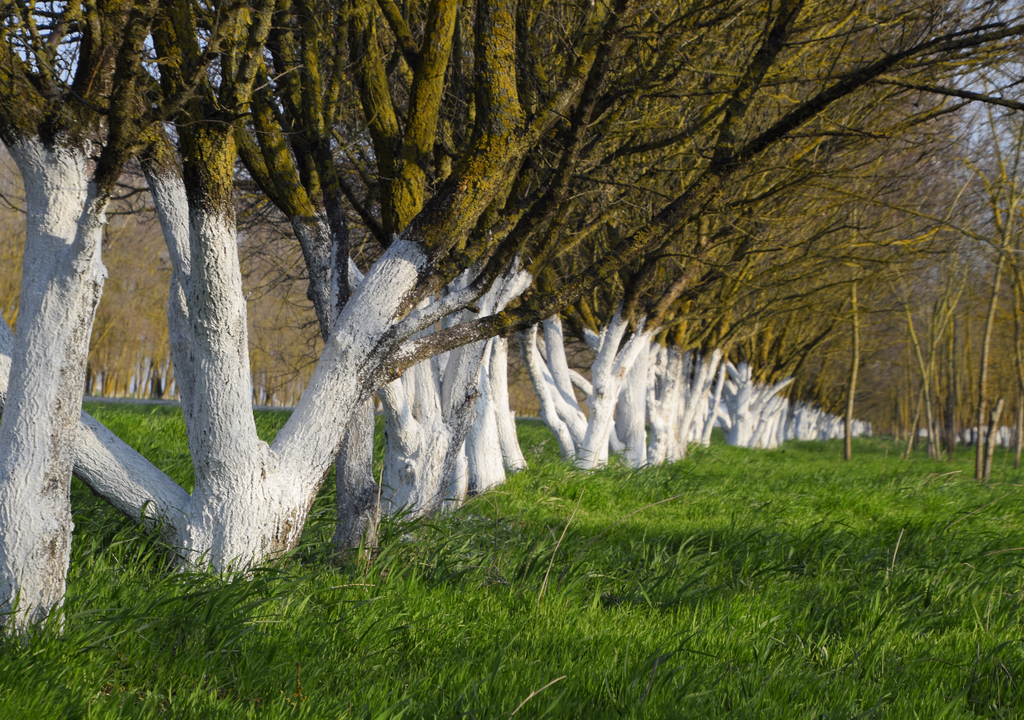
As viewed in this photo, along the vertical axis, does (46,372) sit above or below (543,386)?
below

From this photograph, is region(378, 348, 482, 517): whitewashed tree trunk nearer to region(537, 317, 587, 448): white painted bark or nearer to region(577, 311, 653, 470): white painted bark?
region(577, 311, 653, 470): white painted bark

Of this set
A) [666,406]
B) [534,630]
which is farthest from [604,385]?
[534,630]

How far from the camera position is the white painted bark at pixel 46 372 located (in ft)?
7.66

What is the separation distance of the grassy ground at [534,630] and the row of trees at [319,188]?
34 cm

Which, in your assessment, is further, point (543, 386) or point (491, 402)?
point (543, 386)

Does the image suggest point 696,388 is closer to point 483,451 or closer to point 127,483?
point 483,451

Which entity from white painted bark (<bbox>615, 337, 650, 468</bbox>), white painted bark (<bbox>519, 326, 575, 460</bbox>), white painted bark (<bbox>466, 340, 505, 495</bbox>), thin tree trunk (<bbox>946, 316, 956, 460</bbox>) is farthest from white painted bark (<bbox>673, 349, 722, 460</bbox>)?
thin tree trunk (<bbox>946, 316, 956, 460</bbox>)

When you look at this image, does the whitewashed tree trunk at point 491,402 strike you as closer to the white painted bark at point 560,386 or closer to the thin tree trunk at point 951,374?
the white painted bark at point 560,386

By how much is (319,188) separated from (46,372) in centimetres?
217

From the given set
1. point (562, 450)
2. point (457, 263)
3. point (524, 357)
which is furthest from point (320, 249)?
point (562, 450)

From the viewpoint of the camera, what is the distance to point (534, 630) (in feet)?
9.53

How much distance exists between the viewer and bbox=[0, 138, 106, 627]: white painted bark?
234cm

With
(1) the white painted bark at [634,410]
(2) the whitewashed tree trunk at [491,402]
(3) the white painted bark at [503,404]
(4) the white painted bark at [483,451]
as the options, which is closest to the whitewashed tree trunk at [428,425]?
(2) the whitewashed tree trunk at [491,402]

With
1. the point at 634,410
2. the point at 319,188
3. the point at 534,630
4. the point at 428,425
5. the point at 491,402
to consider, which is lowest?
the point at 534,630
